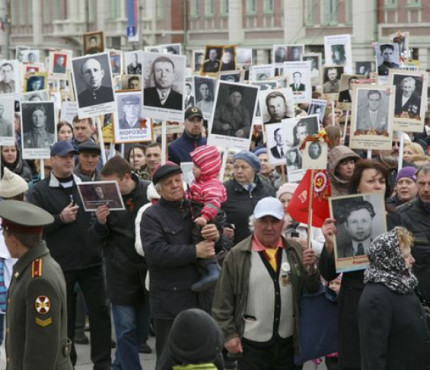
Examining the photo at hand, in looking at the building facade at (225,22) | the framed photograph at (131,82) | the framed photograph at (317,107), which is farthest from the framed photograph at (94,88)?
the building facade at (225,22)

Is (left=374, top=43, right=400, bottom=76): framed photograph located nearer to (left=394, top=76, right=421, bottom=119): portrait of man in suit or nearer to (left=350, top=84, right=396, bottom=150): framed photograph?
(left=394, top=76, right=421, bottom=119): portrait of man in suit

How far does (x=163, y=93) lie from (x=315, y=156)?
169 inches

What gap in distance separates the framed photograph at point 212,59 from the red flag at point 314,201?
46.6ft

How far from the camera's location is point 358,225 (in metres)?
7.16

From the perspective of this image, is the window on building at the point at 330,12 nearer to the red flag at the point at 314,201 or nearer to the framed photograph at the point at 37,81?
the framed photograph at the point at 37,81

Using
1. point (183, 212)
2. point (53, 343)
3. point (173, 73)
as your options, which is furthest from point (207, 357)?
point (173, 73)

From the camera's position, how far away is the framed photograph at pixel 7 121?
12.9 meters

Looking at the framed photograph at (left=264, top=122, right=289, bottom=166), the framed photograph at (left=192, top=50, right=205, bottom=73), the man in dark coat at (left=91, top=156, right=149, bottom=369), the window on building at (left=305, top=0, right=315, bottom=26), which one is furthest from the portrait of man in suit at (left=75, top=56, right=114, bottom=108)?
the window on building at (left=305, top=0, right=315, bottom=26)

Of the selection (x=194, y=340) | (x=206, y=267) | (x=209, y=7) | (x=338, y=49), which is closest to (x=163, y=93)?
(x=206, y=267)

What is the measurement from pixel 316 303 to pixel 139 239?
5.82ft

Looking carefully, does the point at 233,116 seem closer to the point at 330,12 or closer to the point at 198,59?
the point at 198,59

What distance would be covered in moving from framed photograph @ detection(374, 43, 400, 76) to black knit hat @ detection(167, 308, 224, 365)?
12.2 meters

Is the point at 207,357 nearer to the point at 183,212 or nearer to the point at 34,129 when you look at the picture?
the point at 183,212

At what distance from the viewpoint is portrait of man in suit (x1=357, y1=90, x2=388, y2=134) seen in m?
11.0
